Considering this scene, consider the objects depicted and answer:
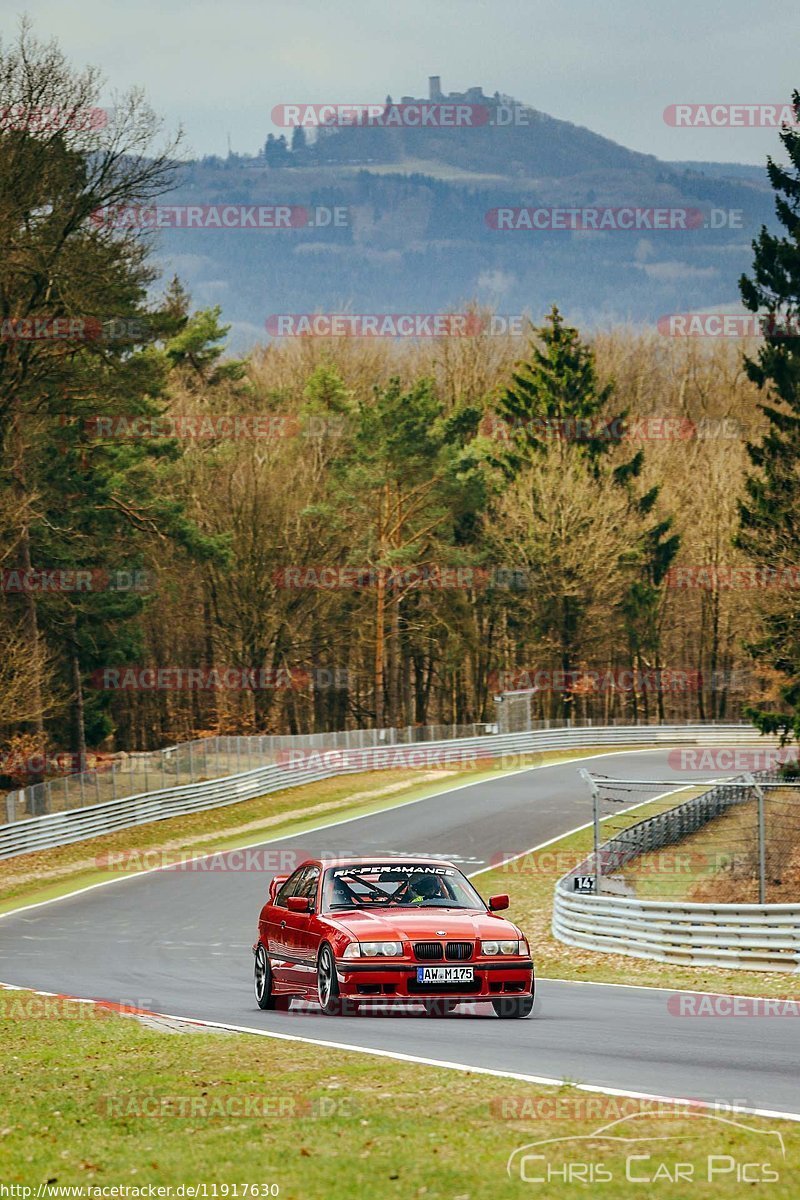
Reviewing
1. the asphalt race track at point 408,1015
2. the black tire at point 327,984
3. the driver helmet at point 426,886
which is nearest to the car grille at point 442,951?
the asphalt race track at point 408,1015

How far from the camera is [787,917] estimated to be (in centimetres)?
1988

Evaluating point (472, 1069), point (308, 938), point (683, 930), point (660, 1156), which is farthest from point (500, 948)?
point (683, 930)

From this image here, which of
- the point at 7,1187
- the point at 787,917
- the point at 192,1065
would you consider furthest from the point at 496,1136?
the point at 787,917

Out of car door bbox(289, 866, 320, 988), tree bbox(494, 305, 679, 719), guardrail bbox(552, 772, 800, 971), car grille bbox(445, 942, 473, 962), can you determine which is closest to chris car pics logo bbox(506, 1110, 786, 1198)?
car grille bbox(445, 942, 473, 962)

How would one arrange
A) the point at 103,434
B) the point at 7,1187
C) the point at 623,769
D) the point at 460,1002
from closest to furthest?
the point at 7,1187 → the point at 460,1002 → the point at 103,434 → the point at 623,769

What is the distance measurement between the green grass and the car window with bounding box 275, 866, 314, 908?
4.06 meters

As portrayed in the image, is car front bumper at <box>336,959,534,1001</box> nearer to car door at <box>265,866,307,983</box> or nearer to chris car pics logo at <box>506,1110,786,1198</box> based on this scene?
car door at <box>265,866,307,983</box>

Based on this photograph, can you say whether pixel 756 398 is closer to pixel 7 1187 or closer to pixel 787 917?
pixel 787 917

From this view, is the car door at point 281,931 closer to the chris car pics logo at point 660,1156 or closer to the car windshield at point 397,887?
the car windshield at point 397,887

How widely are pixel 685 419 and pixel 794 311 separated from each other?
1960 inches

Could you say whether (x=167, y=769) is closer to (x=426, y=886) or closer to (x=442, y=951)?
(x=426, y=886)

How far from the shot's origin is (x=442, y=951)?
13.5 m

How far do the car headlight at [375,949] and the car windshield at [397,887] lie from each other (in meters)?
0.92

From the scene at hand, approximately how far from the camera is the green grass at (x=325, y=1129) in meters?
7.34
